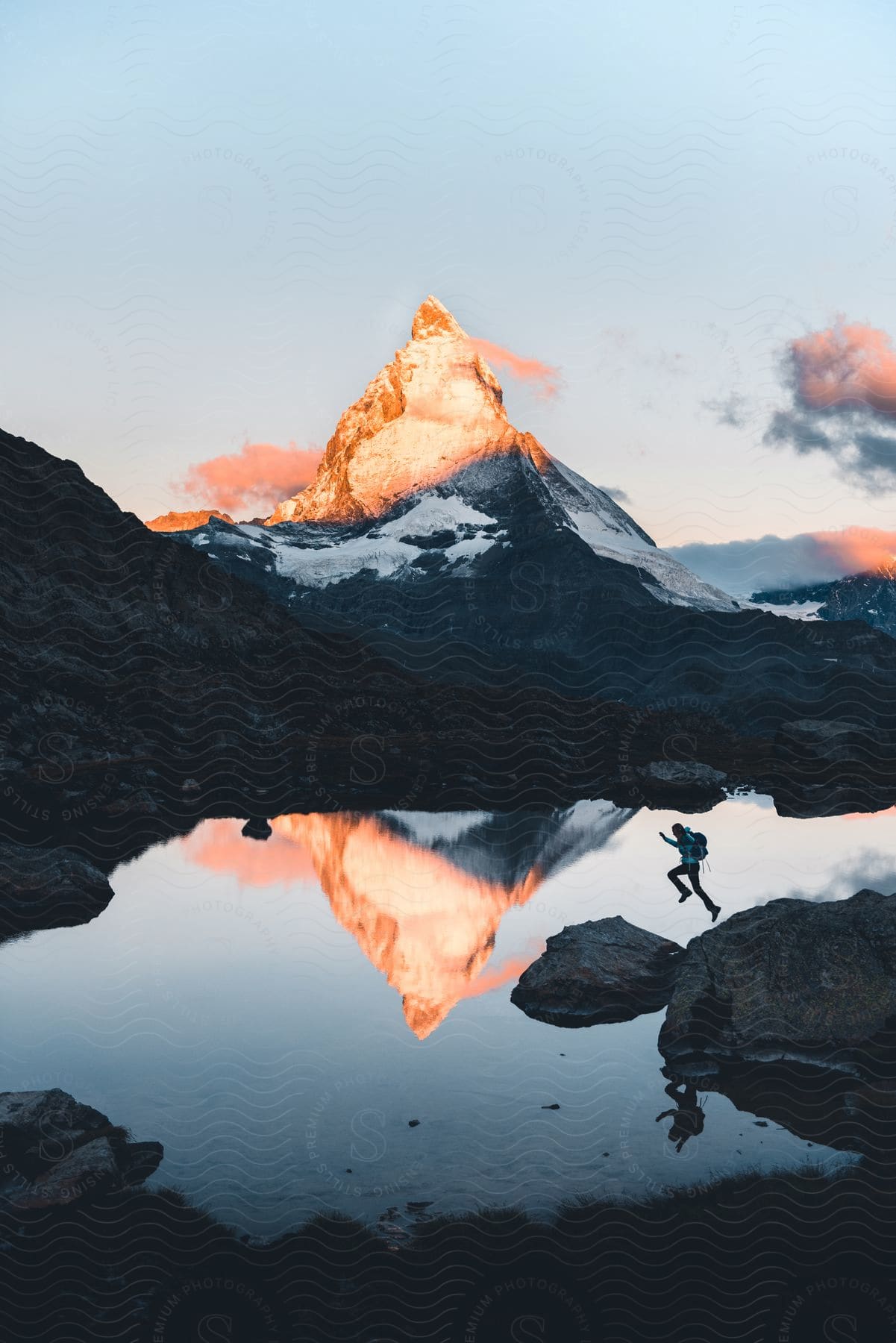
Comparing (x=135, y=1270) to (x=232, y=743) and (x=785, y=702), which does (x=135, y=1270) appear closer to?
(x=232, y=743)

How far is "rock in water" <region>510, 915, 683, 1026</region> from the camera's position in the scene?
691 inches

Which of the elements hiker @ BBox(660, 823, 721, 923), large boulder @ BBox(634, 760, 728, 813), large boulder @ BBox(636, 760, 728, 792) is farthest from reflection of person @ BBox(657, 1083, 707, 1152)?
large boulder @ BBox(636, 760, 728, 792)

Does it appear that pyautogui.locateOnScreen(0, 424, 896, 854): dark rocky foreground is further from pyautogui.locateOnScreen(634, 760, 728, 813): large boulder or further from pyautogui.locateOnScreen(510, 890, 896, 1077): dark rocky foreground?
pyautogui.locateOnScreen(510, 890, 896, 1077): dark rocky foreground

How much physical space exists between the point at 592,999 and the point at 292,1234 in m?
7.82

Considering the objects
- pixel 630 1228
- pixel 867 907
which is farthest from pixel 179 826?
pixel 630 1228

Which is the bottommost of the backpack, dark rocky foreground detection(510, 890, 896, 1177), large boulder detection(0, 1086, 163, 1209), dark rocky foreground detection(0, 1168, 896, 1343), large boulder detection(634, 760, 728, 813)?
dark rocky foreground detection(0, 1168, 896, 1343)

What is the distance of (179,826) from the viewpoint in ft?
127

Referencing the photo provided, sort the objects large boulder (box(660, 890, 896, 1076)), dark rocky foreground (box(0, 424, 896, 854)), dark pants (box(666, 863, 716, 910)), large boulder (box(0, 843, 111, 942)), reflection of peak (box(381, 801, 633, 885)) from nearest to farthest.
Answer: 1. large boulder (box(660, 890, 896, 1076))
2. dark pants (box(666, 863, 716, 910))
3. large boulder (box(0, 843, 111, 942))
4. reflection of peak (box(381, 801, 633, 885))
5. dark rocky foreground (box(0, 424, 896, 854))

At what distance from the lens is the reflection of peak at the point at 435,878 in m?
20.3

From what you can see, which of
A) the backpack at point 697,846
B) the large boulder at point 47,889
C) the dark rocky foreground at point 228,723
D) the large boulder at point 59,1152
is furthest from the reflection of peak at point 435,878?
the large boulder at point 47,889

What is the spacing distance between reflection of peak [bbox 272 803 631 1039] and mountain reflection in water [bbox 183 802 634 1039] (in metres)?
0.04

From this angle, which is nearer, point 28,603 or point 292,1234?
point 292,1234

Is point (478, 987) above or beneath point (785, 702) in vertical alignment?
beneath

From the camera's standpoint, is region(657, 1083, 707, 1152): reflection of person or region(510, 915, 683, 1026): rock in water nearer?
region(657, 1083, 707, 1152): reflection of person
